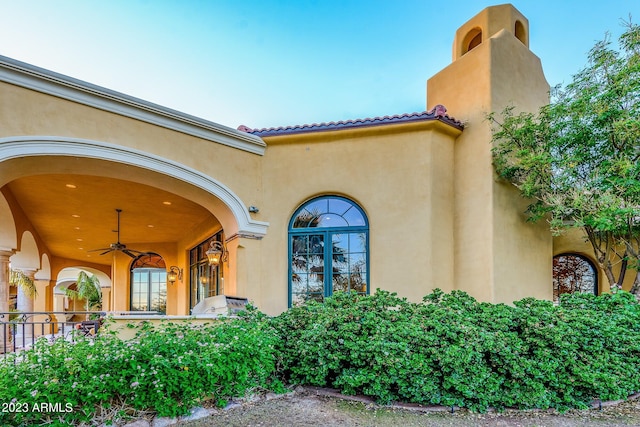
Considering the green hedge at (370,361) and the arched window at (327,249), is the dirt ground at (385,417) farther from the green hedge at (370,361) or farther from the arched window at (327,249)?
the arched window at (327,249)

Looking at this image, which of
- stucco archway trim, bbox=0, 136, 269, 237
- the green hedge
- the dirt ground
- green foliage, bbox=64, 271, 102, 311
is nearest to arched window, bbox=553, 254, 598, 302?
the green hedge

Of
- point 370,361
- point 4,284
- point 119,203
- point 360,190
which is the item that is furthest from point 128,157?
point 4,284

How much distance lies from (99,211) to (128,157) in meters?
5.11

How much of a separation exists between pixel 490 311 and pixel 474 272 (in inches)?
97.4

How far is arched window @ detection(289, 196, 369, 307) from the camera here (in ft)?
26.6

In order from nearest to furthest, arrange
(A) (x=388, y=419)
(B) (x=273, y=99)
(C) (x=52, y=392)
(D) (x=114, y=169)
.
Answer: (C) (x=52, y=392) < (A) (x=388, y=419) < (D) (x=114, y=169) < (B) (x=273, y=99)

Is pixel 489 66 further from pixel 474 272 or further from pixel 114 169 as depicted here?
pixel 114 169

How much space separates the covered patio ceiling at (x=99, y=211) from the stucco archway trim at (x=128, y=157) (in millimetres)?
1996

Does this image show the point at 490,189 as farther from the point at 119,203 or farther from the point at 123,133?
the point at 119,203

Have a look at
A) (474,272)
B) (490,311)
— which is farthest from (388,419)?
(474,272)

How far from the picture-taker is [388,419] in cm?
→ 450

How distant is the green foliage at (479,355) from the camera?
4656mm

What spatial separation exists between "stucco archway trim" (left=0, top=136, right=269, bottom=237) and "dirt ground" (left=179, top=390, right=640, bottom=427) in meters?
3.81

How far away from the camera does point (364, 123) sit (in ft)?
26.5
